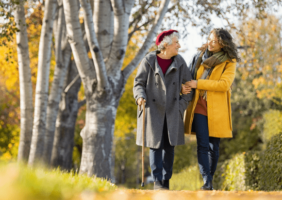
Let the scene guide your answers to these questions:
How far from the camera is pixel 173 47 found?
14.2 feet

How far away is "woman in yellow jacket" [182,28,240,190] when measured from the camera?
4.29 m

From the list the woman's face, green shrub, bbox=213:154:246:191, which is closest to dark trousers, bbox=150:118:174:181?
the woman's face

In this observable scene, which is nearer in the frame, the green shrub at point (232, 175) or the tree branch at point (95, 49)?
the tree branch at point (95, 49)

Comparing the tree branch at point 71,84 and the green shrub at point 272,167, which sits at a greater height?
the tree branch at point 71,84

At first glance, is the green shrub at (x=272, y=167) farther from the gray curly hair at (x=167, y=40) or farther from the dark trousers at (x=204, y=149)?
the gray curly hair at (x=167, y=40)

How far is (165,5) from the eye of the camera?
702cm

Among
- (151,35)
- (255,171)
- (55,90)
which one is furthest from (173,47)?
(55,90)

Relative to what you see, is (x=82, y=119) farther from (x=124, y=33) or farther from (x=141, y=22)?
(x=124, y=33)

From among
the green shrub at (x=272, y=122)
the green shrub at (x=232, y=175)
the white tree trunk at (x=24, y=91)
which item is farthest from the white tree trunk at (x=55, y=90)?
the green shrub at (x=272, y=122)

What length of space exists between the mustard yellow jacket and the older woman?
187mm

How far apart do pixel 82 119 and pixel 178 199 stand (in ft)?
58.8

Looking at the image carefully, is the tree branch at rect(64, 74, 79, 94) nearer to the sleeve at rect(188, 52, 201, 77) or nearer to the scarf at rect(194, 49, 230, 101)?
the sleeve at rect(188, 52, 201, 77)

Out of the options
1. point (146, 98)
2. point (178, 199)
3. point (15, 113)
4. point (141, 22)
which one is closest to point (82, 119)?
point (15, 113)

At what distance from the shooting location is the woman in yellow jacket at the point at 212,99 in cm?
429
